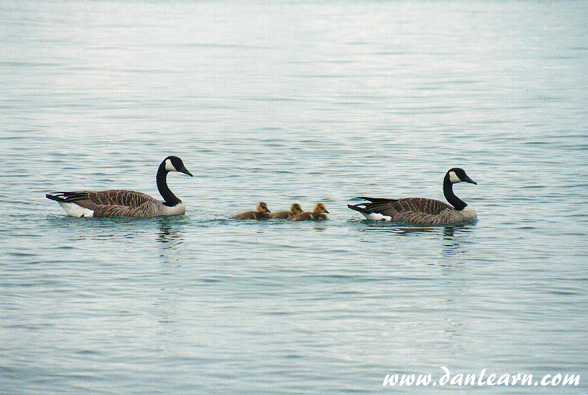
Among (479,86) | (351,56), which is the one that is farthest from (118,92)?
(351,56)

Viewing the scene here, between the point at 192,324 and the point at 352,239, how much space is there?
17.6 ft

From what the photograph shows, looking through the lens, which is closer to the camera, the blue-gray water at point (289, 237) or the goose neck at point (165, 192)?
the blue-gray water at point (289, 237)

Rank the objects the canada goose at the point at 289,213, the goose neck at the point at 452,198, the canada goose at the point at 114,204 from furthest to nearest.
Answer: the goose neck at the point at 452,198 < the canada goose at the point at 114,204 < the canada goose at the point at 289,213

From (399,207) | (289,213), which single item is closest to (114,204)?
(289,213)

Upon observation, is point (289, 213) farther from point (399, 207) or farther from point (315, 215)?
point (399, 207)

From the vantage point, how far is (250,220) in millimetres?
17938

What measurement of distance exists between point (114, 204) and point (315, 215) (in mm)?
3593

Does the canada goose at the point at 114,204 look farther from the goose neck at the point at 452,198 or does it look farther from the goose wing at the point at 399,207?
the goose neck at the point at 452,198

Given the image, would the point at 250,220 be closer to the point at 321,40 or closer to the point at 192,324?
the point at 192,324

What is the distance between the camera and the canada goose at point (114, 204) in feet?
59.8

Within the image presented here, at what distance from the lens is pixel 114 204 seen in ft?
60.1

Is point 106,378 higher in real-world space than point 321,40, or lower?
lower

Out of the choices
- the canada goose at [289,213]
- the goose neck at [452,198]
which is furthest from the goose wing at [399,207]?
the canada goose at [289,213]

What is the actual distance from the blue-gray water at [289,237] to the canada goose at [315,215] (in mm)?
197
